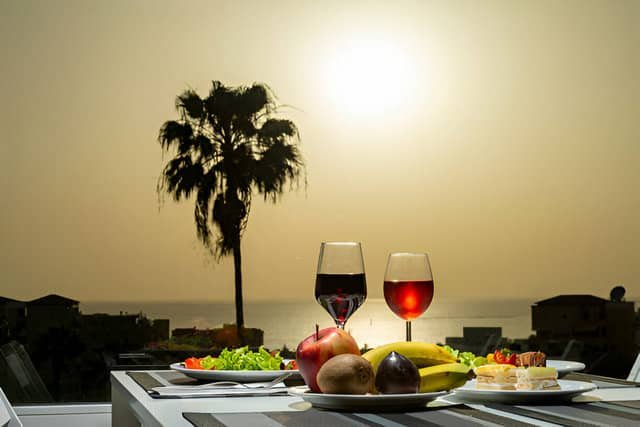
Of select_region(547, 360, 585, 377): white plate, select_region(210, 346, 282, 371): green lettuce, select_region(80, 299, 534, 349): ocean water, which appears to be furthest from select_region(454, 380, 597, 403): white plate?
select_region(80, 299, 534, 349): ocean water

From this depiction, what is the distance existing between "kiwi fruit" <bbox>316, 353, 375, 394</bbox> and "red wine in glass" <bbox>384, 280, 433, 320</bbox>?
0.29 m

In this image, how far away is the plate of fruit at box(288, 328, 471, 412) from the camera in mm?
1217

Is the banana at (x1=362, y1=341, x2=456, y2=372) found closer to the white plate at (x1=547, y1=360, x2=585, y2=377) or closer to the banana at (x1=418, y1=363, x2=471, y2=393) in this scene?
the banana at (x1=418, y1=363, x2=471, y2=393)

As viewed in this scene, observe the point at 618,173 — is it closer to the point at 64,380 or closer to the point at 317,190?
the point at 317,190

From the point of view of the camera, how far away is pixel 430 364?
137cm

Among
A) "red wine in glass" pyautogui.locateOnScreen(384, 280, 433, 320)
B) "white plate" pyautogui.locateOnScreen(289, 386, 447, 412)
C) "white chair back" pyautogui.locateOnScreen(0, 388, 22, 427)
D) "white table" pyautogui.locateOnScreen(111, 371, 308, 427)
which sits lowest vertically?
"white chair back" pyautogui.locateOnScreen(0, 388, 22, 427)

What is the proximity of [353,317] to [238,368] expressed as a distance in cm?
280

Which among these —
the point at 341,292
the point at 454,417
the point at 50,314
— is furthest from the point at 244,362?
the point at 50,314

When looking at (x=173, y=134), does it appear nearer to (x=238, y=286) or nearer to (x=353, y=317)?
(x=238, y=286)

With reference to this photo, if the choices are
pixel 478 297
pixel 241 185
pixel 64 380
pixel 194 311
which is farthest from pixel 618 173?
pixel 64 380

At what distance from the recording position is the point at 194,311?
432 centimetres

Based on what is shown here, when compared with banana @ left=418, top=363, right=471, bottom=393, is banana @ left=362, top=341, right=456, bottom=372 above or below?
above

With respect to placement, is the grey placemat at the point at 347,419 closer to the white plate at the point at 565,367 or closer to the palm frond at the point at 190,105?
the white plate at the point at 565,367

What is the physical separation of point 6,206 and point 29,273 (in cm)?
32
